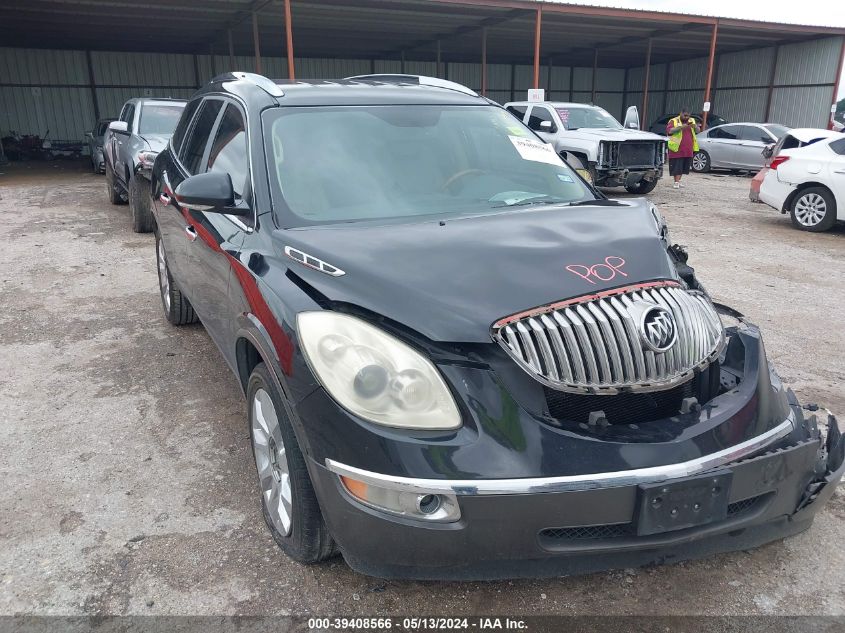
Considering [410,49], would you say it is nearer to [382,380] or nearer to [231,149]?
[231,149]

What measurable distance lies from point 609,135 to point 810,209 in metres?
4.28

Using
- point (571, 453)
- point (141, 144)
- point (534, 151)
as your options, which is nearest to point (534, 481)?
point (571, 453)

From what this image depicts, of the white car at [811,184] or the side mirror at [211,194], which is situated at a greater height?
the side mirror at [211,194]

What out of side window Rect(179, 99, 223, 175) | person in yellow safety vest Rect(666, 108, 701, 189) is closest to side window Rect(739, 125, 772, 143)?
person in yellow safety vest Rect(666, 108, 701, 189)

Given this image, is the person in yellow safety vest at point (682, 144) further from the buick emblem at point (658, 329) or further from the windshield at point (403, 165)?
the buick emblem at point (658, 329)

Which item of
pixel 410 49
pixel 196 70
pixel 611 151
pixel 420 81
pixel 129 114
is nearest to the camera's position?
pixel 420 81

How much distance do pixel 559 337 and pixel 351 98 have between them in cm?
186

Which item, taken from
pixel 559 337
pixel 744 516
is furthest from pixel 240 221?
pixel 744 516

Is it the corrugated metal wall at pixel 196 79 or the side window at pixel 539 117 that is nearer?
the side window at pixel 539 117

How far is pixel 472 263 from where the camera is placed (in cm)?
224

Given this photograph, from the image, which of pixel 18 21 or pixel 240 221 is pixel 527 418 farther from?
pixel 18 21

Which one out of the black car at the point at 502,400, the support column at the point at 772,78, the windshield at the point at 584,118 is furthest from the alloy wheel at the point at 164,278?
the support column at the point at 772,78

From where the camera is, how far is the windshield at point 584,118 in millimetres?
14117

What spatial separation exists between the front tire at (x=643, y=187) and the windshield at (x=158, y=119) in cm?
849
